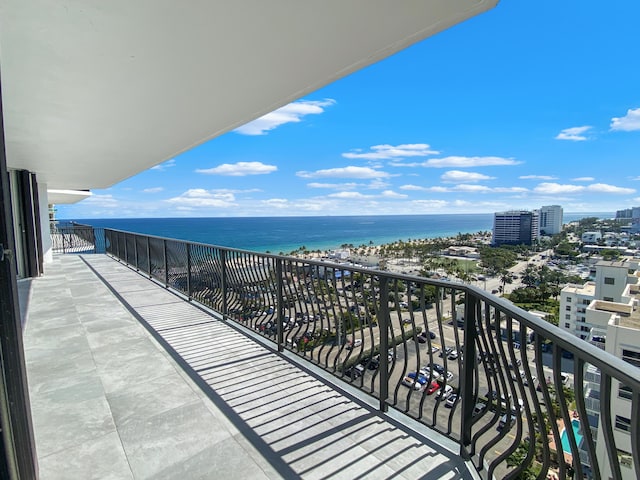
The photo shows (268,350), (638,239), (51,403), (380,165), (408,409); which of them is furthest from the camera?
(380,165)

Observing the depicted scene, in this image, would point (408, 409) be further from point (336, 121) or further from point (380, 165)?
point (380, 165)

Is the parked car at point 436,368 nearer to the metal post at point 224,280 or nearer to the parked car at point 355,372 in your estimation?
the parked car at point 355,372

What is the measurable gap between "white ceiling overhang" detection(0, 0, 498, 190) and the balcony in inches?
59.3

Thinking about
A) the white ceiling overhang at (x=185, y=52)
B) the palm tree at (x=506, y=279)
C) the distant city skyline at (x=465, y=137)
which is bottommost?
the palm tree at (x=506, y=279)

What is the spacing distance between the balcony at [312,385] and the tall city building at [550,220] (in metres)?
48.7

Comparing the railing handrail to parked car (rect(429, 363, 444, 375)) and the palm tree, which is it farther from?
the palm tree

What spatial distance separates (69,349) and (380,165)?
86.2m

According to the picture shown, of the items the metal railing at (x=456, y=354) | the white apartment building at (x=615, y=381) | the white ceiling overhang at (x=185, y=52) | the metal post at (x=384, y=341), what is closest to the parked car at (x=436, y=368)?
the metal railing at (x=456, y=354)

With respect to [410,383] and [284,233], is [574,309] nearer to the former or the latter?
[410,383]

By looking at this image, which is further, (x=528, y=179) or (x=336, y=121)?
(x=528, y=179)

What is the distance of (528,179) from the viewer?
76188 mm

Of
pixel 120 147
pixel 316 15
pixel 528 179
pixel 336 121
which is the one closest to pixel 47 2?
pixel 316 15

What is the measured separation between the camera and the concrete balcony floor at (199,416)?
1.67 metres

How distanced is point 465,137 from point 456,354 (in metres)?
74.5
